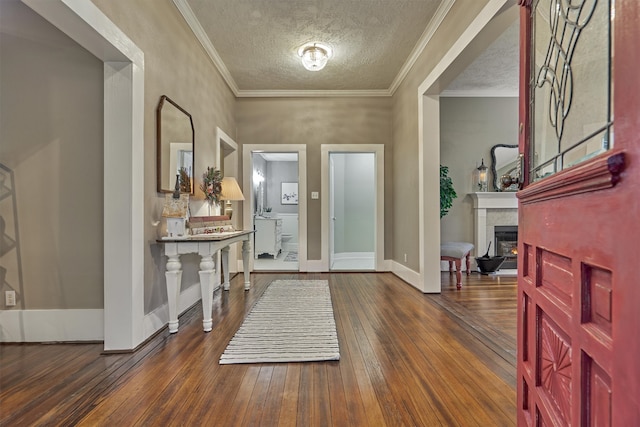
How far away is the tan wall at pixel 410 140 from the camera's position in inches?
113

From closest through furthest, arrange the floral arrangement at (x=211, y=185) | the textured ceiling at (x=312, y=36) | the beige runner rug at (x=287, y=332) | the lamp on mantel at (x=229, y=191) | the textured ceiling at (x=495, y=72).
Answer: the beige runner rug at (x=287, y=332) < the textured ceiling at (x=312, y=36) < the floral arrangement at (x=211, y=185) < the textured ceiling at (x=495, y=72) < the lamp on mantel at (x=229, y=191)

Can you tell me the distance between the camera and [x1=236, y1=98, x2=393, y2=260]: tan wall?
485cm

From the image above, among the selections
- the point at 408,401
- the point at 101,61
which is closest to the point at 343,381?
the point at 408,401

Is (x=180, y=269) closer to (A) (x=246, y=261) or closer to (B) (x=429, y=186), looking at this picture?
(A) (x=246, y=261)

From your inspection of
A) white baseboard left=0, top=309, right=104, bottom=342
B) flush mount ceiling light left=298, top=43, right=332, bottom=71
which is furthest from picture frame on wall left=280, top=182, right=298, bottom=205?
white baseboard left=0, top=309, right=104, bottom=342

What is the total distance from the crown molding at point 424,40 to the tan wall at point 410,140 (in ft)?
0.16

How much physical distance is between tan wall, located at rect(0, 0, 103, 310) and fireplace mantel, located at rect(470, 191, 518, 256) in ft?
15.8

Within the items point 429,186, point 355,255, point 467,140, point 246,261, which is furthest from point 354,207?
point 246,261

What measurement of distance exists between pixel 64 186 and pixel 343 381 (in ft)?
7.62

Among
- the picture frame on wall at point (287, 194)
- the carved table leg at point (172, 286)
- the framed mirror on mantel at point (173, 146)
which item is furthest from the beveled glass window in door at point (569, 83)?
the picture frame on wall at point (287, 194)

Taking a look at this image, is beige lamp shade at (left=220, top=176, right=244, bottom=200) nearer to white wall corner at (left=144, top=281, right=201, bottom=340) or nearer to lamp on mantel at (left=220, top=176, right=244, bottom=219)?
lamp on mantel at (left=220, top=176, right=244, bottom=219)

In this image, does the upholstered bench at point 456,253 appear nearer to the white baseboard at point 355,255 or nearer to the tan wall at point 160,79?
the white baseboard at point 355,255

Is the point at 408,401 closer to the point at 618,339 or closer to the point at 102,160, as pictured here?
the point at 618,339

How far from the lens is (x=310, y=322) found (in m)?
2.53
